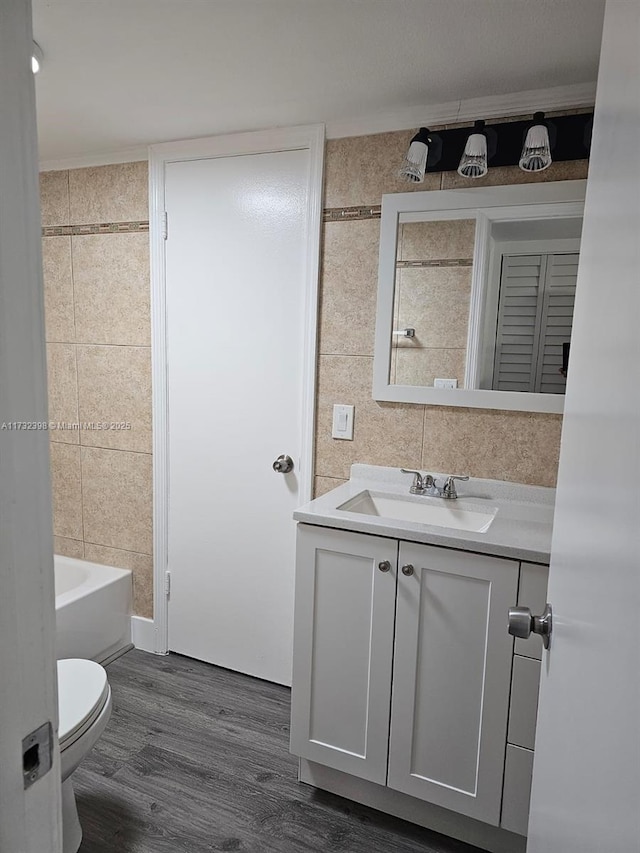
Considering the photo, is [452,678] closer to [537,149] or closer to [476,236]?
[476,236]

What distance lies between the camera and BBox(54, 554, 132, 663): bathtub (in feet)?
7.90

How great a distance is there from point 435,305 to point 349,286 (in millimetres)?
343

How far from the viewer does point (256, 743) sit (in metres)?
2.08

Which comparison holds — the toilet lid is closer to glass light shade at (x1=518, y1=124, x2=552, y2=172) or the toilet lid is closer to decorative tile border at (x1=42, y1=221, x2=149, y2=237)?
decorative tile border at (x1=42, y1=221, x2=149, y2=237)

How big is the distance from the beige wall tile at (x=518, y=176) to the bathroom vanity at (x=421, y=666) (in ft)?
3.64

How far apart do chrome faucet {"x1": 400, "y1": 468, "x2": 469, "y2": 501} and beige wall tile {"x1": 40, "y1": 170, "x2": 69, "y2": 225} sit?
2040 mm

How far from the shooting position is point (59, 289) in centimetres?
274

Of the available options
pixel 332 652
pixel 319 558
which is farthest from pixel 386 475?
pixel 332 652

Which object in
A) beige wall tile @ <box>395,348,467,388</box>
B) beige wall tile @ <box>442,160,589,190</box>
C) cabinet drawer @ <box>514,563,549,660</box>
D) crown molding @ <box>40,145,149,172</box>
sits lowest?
cabinet drawer @ <box>514,563,549,660</box>

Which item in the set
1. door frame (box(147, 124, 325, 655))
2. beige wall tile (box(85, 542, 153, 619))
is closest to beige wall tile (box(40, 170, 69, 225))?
door frame (box(147, 124, 325, 655))

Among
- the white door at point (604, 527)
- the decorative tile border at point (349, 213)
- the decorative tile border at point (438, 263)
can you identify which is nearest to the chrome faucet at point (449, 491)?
the decorative tile border at point (438, 263)

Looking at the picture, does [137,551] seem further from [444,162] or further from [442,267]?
[444,162]

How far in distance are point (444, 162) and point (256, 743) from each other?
2.21 metres

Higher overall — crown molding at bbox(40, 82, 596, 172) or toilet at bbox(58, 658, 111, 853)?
A: crown molding at bbox(40, 82, 596, 172)
